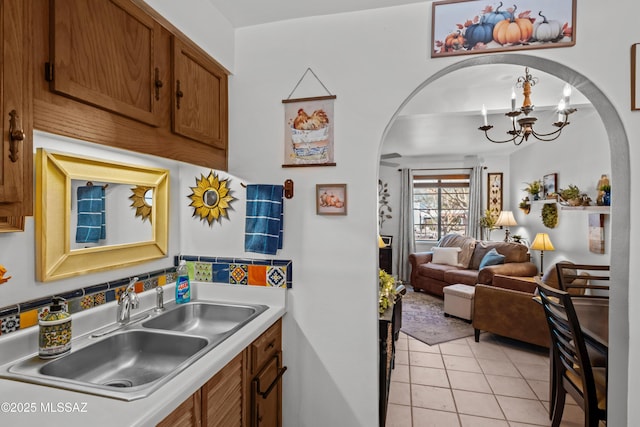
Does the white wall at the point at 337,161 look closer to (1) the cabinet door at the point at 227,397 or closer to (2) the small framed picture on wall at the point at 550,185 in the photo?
(1) the cabinet door at the point at 227,397

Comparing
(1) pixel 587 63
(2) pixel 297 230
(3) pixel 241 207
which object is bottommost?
(2) pixel 297 230

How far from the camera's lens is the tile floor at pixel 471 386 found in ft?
7.58

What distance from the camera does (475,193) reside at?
6441 mm

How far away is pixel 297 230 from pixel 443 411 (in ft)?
5.64

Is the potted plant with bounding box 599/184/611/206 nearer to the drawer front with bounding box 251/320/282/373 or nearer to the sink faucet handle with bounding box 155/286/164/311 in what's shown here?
the drawer front with bounding box 251/320/282/373

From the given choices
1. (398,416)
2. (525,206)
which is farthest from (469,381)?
(525,206)

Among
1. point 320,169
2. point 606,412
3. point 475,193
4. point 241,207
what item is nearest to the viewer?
point 606,412

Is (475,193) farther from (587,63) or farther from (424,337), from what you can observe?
(587,63)

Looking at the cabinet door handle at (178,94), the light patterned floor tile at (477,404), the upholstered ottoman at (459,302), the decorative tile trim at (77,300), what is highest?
the cabinet door handle at (178,94)

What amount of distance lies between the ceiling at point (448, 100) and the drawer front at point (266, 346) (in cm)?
141

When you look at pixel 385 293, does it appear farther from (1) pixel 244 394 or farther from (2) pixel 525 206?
(2) pixel 525 206

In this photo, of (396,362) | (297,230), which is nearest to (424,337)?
(396,362)

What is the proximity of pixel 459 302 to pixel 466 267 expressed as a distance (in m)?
1.46

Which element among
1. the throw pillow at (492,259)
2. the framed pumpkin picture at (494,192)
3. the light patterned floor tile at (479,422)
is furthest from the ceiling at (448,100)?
the light patterned floor tile at (479,422)
